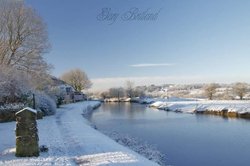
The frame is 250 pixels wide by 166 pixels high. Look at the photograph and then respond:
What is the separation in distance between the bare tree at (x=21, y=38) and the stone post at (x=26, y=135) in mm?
23858

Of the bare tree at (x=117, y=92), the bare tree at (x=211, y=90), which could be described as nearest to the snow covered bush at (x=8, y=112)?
the bare tree at (x=211, y=90)

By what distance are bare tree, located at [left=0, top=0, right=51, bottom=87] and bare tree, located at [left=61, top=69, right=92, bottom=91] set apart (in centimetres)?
6584

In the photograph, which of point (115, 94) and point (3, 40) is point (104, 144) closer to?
point (3, 40)

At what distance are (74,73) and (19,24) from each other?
2645 inches

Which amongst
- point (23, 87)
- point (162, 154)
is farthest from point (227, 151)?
point (23, 87)

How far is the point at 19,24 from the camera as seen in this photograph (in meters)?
36.1

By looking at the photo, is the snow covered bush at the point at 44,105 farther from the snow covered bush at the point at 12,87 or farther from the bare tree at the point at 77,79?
the bare tree at the point at 77,79

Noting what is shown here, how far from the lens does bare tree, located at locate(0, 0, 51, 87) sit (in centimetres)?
3559

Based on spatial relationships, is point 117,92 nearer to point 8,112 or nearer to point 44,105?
point 44,105

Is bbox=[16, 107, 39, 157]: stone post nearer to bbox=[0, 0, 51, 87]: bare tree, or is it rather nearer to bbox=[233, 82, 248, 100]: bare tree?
bbox=[0, 0, 51, 87]: bare tree

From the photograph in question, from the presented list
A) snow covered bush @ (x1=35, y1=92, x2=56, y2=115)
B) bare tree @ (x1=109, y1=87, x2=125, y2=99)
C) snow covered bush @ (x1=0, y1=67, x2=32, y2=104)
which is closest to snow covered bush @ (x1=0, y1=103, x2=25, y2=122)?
snow covered bush @ (x1=0, y1=67, x2=32, y2=104)

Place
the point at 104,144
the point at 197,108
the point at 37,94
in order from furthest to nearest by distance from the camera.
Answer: the point at 197,108 < the point at 37,94 < the point at 104,144

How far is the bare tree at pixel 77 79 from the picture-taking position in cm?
10275

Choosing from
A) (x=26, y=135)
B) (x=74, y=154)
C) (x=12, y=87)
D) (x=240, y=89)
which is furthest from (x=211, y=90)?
(x=26, y=135)
